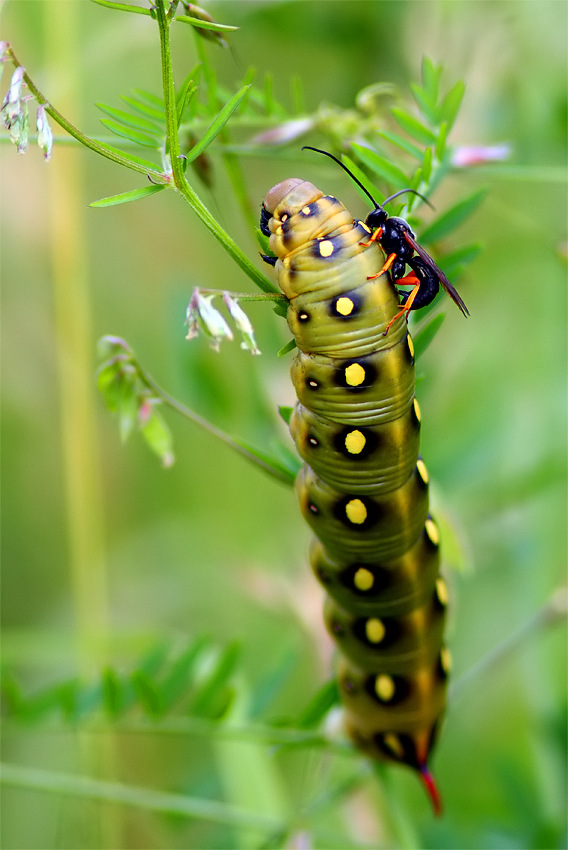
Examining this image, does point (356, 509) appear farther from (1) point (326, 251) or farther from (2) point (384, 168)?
(2) point (384, 168)

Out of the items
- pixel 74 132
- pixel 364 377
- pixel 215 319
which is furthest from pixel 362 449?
pixel 74 132

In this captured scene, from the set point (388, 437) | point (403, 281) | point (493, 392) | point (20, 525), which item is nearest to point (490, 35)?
point (493, 392)

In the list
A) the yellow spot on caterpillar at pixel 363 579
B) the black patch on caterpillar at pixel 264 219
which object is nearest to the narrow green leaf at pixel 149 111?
the black patch on caterpillar at pixel 264 219

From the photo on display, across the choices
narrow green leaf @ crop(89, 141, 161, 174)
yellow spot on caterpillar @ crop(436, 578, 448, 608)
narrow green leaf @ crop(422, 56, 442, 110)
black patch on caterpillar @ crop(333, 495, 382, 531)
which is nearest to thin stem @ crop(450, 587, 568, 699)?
yellow spot on caterpillar @ crop(436, 578, 448, 608)

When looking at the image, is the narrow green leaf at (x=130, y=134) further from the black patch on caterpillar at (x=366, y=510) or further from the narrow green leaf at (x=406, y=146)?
the black patch on caterpillar at (x=366, y=510)

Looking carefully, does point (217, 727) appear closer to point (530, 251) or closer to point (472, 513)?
point (472, 513)

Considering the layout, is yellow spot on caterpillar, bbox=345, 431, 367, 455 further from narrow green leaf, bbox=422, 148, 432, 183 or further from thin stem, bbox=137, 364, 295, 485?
narrow green leaf, bbox=422, 148, 432, 183

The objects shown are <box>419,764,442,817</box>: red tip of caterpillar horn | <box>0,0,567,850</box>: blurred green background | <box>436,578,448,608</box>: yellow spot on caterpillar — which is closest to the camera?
<box>436,578,448,608</box>: yellow spot on caterpillar
